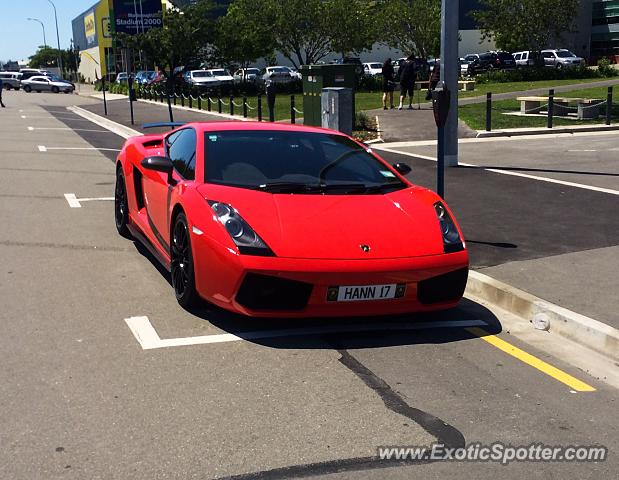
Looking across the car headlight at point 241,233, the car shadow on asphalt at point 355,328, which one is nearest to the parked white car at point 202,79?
the car shadow on asphalt at point 355,328

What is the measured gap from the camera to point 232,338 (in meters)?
5.23

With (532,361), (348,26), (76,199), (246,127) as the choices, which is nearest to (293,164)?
(246,127)

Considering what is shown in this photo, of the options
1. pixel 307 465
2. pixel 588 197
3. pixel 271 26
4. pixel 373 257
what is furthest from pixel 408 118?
pixel 271 26

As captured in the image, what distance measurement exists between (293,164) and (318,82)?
1233 centimetres

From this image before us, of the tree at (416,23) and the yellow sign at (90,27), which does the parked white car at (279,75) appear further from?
the yellow sign at (90,27)

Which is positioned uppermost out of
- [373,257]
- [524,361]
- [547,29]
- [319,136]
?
[547,29]

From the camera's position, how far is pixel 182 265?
577cm

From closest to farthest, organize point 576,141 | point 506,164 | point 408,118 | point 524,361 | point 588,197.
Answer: point 524,361 < point 588,197 < point 506,164 < point 576,141 < point 408,118

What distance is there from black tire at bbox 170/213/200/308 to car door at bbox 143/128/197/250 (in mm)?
342

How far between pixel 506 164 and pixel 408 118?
29.9 feet

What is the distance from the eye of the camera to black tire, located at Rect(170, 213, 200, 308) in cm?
558

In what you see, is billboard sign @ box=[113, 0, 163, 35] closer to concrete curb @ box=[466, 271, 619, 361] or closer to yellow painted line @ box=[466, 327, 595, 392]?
concrete curb @ box=[466, 271, 619, 361]

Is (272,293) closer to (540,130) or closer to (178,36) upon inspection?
(540,130)

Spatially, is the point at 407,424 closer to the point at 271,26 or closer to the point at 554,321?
the point at 554,321
